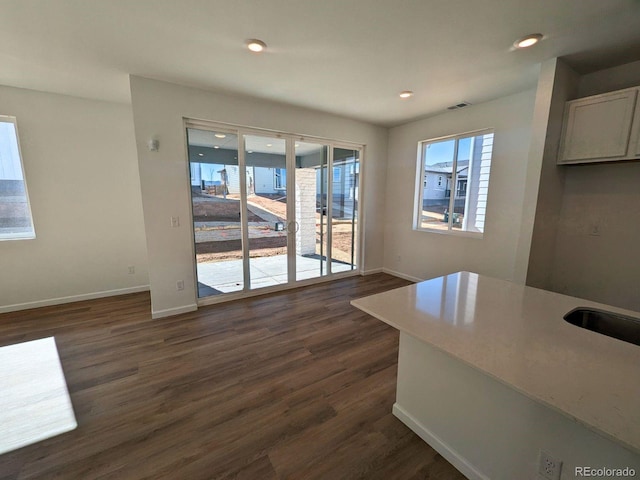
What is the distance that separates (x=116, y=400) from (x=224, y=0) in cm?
289

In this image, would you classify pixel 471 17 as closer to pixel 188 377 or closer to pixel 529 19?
pixel 529 19

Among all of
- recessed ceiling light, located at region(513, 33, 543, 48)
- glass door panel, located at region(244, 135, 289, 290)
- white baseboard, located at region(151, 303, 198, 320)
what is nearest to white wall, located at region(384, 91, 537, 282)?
recessed ceiling light, located at region(513, 33, 543, 48)

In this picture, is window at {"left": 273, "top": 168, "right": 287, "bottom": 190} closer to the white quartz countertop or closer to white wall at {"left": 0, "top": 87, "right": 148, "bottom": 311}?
white wall at {"left": 0, "top": 87, "right": 148, "bottom": 311}

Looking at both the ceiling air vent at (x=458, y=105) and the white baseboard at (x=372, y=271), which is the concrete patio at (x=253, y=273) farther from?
the ceiling air vent at (x=458, y=105)

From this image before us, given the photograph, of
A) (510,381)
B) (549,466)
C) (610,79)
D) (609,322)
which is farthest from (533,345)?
(610,79)

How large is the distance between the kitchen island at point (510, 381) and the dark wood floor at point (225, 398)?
0.27 meters

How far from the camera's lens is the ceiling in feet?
5.94

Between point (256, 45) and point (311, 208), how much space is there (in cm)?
247

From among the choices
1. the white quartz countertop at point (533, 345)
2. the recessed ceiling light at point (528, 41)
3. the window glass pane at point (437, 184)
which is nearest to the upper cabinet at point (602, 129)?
the recessed ceiling light at point (528, 41)

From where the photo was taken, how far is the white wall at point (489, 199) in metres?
3.27

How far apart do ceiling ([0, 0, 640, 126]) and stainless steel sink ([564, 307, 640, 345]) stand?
199 cm

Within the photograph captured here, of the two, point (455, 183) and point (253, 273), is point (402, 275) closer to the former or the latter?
point (455, 183)

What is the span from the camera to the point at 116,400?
194 cm

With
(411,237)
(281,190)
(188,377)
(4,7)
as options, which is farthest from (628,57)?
(4,7)
